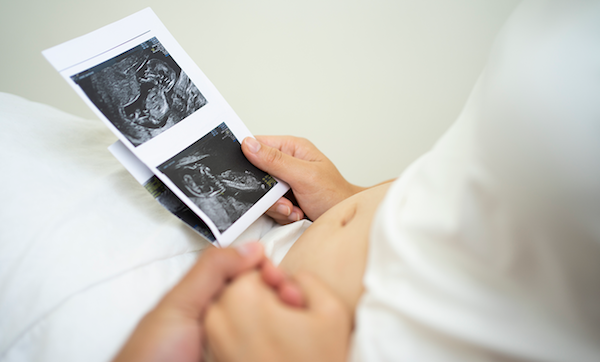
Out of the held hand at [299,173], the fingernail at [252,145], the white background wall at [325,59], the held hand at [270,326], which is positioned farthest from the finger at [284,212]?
the white background wall at [325,59]

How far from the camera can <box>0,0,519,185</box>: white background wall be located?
4.34 feet

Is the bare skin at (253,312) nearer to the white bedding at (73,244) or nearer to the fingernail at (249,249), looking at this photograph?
the fingernail at (249,249)

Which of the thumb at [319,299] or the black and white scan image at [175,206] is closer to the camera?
the thumb at [319,299]

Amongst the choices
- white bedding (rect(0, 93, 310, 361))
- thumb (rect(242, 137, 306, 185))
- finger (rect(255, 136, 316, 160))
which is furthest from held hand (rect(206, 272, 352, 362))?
finger (rect(255, 136, 316, 160))

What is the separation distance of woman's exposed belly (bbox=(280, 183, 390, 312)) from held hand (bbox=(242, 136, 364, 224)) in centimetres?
19

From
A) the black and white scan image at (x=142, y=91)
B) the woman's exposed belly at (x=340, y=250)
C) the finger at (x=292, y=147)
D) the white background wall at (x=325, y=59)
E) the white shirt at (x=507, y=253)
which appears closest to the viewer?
the white shirt at (x=507, y=253)

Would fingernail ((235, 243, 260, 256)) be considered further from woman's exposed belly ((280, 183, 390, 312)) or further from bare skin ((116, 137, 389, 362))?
woman's exposed belly ((280, 183, 390, 312))

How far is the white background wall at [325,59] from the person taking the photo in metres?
1.32

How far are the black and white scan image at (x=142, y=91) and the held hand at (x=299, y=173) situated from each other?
177 millimetres

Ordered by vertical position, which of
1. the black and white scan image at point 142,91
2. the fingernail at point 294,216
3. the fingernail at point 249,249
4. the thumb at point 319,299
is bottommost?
the fingernail at point 294,216

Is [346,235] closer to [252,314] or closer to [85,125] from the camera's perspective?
[252,314]

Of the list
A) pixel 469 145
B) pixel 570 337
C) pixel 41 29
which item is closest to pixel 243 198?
pixel 469 145

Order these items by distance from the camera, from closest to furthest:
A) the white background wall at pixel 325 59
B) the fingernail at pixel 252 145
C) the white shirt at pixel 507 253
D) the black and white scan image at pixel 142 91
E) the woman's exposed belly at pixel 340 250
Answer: the white shirt at pixel 507 253
the woman's exposed belly at pixel 340 250
the black and white scan image at pixel 142 91
the fingernail at pixel 252 145
the white background wall at pixel 325 59

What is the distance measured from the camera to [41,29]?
4.35ft
